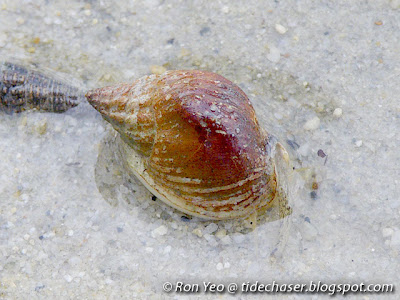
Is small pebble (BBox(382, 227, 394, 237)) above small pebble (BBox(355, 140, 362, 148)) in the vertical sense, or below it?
below

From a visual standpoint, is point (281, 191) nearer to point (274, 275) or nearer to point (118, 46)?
point (274, 275)

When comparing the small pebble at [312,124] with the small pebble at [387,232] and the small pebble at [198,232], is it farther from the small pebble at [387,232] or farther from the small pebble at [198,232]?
the small pebble at [198,232]

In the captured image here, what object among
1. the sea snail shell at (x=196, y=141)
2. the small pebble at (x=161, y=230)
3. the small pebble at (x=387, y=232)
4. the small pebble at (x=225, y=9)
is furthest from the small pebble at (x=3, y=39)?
the small pebble at (x=387, y=232)

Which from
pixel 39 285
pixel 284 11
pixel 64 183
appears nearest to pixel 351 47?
pixel 284 11

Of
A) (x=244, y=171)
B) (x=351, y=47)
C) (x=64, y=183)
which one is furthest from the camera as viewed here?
(x=351, y=47)

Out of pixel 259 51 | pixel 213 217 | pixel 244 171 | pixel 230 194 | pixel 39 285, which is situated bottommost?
pixel 39 285

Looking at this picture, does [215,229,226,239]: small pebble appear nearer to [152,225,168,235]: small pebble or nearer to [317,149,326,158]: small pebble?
[152,225,168,235]: small pebble

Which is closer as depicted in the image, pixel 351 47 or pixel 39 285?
pixel 39 285

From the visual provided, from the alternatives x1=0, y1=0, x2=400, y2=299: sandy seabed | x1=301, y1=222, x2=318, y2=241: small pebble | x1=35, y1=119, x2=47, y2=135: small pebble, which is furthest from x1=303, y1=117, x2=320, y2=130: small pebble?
x1=35, y1=119, x2=47, y2=135: small pebble
